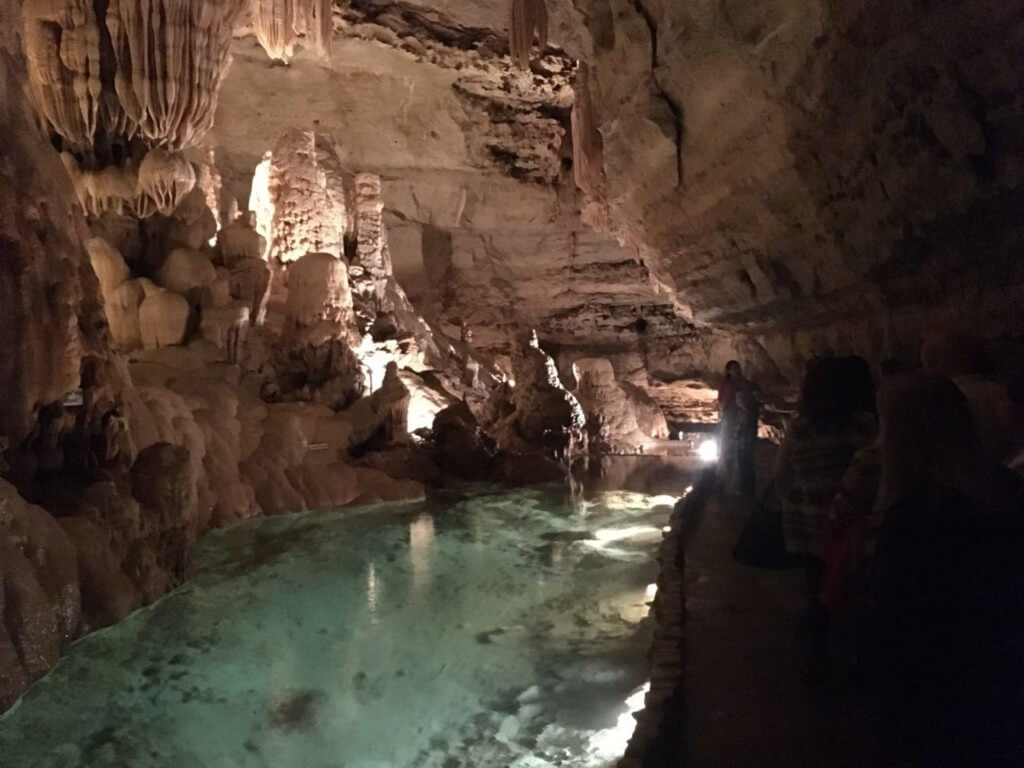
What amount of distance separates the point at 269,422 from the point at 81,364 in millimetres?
4413

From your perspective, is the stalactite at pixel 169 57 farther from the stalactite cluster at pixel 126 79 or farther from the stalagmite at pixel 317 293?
the stalagmite at pixel 317 293

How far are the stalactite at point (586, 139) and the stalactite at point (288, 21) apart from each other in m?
3.48

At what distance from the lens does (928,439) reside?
2375 millimetres

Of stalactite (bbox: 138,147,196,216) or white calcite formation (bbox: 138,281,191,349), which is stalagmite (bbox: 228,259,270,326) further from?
stalactite (bbox: 138,147,196,216)

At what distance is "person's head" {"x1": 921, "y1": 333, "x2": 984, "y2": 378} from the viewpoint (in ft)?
9.52

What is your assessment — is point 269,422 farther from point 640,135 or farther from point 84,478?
point 640,135

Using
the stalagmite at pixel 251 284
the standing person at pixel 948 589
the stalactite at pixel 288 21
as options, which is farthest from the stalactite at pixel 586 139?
the standing person at pixel 948 589

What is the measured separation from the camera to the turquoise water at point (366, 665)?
3938mm

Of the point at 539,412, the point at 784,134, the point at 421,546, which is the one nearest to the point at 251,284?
the point at 539,412

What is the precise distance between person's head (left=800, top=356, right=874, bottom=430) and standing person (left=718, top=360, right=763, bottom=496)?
2.90 metres

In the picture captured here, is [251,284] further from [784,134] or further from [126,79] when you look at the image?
[784,134]

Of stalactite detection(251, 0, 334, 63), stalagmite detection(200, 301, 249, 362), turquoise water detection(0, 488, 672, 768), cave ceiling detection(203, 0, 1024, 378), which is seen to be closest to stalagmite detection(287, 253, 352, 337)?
stalagmite detection(200, 301, 249, 362)

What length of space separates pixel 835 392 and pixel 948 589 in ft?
4.01

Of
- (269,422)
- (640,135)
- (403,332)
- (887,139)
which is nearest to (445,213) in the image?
(403,332)
